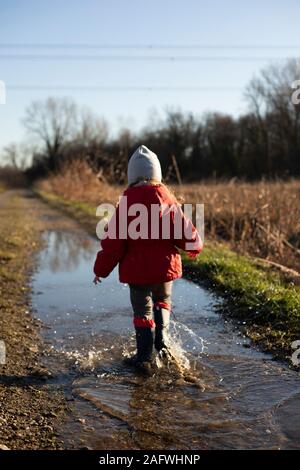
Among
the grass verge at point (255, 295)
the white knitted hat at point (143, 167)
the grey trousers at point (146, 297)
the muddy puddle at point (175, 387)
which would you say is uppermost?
the white knitted hat at point (143, 167)

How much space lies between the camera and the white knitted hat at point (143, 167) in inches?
166

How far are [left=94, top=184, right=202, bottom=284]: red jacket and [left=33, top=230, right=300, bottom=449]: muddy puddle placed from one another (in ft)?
2.41

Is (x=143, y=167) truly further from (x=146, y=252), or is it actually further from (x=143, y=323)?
(x=143, y=323)

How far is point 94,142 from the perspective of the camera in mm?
27656

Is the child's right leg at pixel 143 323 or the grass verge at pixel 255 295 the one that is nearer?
the child's right leg at pixel 143 323

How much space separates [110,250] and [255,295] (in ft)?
8.06

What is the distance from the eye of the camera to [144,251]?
417 centimetres

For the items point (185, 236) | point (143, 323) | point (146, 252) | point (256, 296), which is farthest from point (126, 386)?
point (256, 296)

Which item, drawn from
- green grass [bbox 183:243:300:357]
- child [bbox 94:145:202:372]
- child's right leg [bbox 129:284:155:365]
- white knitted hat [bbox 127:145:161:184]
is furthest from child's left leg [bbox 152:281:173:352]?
green grass [bbox 183:243:300:357]

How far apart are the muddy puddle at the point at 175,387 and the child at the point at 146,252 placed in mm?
364

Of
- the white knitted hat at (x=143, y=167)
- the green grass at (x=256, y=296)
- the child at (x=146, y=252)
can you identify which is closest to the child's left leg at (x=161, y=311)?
the child at (x=146, y=252)

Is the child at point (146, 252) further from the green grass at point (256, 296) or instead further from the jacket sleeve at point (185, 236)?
the green grass at point (256, 296)

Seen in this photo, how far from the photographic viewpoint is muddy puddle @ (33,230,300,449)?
3.13 metres
